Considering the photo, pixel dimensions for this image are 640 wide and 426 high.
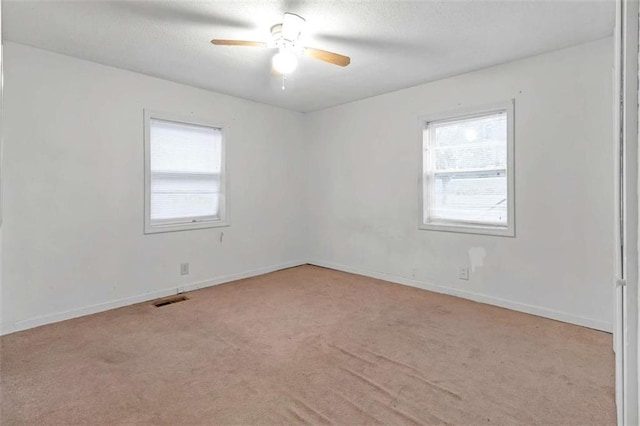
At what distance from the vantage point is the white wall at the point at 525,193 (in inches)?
115

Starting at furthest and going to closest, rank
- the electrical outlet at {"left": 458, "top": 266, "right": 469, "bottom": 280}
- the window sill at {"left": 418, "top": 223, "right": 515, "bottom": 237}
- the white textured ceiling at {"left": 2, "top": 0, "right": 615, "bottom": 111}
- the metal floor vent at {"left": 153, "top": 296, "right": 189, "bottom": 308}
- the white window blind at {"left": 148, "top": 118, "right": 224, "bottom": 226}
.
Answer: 1. the white window blind at {"left": 148, "top": 118, "right": 224, "bottom": 226}
2. the electrical outlet at {"left": 458, "top": 266, "right": 469, "bottom": 280}
3. the metal floor vent at {"left": 153, "top": 296, "right": 189, "bottom": 308}
4. the window sill at {"left": 418, "top": 223, "right": 515, "bottom": 237}
5. the white textured ceiling at {"left": 2, "top": 0, "right": 615, "bottom": 111}

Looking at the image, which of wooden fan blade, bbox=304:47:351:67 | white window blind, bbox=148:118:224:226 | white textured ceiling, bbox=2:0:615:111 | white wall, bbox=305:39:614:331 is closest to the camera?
white textured ceiling, bbox=2:0:615:111

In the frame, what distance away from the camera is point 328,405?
192cm

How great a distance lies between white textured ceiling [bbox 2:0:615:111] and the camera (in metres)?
2.40

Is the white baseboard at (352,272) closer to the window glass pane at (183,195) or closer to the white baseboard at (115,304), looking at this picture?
the white baseboard at (115,304)

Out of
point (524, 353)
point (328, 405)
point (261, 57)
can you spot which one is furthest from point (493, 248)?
point (261, 57)

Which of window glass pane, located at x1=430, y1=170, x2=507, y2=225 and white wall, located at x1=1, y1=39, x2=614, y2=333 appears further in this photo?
window glass pane, located at x1=430, y1=170, x2=507, y2=225

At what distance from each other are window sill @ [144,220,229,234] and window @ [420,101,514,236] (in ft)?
8.28

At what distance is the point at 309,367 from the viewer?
2.32 metres

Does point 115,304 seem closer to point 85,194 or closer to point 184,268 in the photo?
point 184,268

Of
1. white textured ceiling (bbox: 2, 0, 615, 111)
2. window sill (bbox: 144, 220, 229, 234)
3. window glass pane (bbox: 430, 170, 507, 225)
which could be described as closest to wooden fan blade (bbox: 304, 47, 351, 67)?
white textured ceiling (bbox: 2, 0, 615, 111)

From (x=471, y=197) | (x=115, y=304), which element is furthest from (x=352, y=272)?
(x=115, y=304)

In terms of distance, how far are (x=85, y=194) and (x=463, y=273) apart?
12.8 ft

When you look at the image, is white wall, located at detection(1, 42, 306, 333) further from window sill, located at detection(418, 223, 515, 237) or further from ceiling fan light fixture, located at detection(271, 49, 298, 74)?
window sill, located at detection(418, 223, 515, 237)
